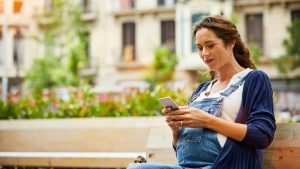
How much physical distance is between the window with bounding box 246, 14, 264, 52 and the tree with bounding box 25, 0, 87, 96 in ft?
26.1

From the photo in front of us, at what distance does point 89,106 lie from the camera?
7926 mm

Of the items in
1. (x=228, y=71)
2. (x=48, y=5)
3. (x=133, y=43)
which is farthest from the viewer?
(x=48, y=5)

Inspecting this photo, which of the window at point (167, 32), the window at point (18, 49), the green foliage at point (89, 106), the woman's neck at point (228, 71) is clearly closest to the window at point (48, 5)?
the window at point (18, 49)

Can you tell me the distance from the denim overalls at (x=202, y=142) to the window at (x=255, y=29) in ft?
78.3

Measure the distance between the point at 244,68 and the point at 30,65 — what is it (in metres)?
29.0

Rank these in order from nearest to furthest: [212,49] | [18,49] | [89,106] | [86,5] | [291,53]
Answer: [212,49]
[89,106]
[291,53]
[86,5]
[18,49]

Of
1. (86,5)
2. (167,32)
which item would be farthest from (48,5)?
(167,32)

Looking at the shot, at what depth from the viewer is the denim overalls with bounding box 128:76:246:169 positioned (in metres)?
2.55

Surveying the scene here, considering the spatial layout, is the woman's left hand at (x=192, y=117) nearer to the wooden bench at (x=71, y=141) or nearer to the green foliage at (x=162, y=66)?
the wooden bench at (x=71, y=141)

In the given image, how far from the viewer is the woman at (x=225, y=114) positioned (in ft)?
8.13

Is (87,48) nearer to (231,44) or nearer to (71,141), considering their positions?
(71,141)

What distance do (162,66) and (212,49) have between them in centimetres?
2306

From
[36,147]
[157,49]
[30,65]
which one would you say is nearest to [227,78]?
[36,147]

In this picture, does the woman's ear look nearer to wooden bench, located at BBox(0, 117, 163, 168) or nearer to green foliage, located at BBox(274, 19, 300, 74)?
wooden bench, located at BBox(0, 117, 163, 168)
